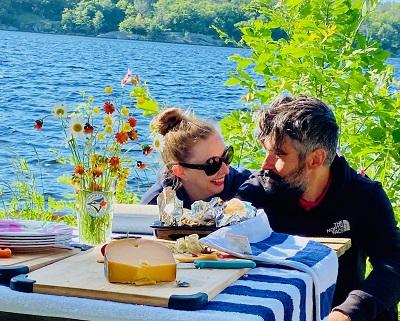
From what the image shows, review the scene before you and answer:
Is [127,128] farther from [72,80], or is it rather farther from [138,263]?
[72,80]

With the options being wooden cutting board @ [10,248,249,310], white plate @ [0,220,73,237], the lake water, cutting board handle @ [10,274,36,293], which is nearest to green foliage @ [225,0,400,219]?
the lake water

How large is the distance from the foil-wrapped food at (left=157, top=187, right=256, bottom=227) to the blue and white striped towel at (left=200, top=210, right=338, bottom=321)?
0.06 metres

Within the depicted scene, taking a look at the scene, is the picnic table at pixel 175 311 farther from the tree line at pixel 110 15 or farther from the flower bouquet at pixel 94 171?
the tree line at pixel 110 15

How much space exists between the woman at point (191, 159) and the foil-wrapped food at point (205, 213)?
1.47ft

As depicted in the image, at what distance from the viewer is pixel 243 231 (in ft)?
7.59

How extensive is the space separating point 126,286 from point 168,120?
144 centimetres

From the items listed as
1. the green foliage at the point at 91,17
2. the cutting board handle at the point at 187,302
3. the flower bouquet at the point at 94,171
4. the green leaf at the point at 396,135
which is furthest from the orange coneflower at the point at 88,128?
the green foliage at the point at 91,17

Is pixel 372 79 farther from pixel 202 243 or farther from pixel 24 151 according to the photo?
pixel 24 151

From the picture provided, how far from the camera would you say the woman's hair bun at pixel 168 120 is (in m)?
3.20

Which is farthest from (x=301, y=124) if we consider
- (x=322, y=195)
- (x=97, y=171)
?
(x=97, y=171)

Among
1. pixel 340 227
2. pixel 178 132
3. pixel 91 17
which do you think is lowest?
pixel 91 17

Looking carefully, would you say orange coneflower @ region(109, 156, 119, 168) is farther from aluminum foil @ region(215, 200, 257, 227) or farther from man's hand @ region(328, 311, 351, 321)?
man's hand @ region(328, 311, 351, 321)

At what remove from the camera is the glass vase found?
237 cm

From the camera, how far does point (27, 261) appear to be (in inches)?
80.5
